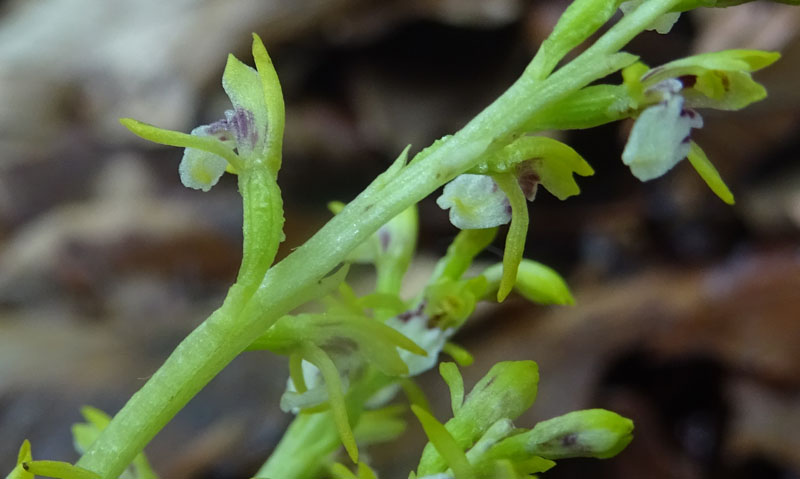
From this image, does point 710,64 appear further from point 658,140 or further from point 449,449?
point 449,449

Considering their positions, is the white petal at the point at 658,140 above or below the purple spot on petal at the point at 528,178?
below

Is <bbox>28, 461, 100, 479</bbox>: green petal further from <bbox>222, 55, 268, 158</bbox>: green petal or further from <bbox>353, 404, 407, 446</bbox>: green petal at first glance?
<bbox>353, 404, 407, 446</bbox>: green petal

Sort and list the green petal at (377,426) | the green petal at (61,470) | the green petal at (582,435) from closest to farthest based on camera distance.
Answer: the green petal at (61,470) < the green petal at (582,435) < the green petal at (377,426)

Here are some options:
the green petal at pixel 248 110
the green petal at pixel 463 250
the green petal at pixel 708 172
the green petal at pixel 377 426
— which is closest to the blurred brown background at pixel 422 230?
the green petal at pixel 377 426

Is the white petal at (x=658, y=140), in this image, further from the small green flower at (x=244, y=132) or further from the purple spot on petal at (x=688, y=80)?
the small green flower at (x=244, y=132)

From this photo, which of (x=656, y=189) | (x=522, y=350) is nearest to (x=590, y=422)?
(x=522, y=350)

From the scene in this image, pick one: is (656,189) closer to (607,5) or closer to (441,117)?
(441,117)

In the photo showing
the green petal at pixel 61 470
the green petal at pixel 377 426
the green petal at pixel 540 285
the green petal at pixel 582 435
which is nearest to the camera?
the green petal at pixel 61 470

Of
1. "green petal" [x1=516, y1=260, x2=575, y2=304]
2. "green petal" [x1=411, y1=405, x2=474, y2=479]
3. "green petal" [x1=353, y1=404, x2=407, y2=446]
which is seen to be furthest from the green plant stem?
"green petal" [x1=353, y1=404, x2=407, y2=446]
